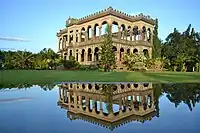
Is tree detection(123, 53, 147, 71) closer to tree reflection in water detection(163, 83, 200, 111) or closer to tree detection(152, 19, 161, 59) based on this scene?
tree detection(152, 19, 161, 59)

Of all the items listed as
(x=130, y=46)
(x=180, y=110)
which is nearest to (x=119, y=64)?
(x=130, y=46)

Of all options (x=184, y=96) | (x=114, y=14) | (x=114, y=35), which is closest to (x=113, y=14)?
(x=114, y=14)

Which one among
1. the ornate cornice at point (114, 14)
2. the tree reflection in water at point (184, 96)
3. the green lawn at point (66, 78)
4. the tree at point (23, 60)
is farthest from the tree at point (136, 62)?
the tree reflection in water at point (184, 96)

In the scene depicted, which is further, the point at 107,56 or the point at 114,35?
the point at 114,35

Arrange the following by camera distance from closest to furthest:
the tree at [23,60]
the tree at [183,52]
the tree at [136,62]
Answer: the tree at [136,62] < the tree at [23,60] < the tree at [183,52]

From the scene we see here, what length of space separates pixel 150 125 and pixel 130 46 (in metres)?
36.8

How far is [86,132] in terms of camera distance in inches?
179

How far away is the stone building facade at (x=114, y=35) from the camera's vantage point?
38812 millimetres

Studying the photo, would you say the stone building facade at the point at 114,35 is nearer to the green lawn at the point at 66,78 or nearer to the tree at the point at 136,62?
the tree at the point at 136,62

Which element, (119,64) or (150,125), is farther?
(119,64)

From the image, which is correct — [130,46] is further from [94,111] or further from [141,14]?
[94,111]

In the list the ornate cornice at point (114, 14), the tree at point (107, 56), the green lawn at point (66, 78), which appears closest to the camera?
the green lawn at point (66, 78)

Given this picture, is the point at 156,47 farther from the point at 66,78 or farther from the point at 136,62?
the point at 66,78

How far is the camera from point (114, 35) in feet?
141
